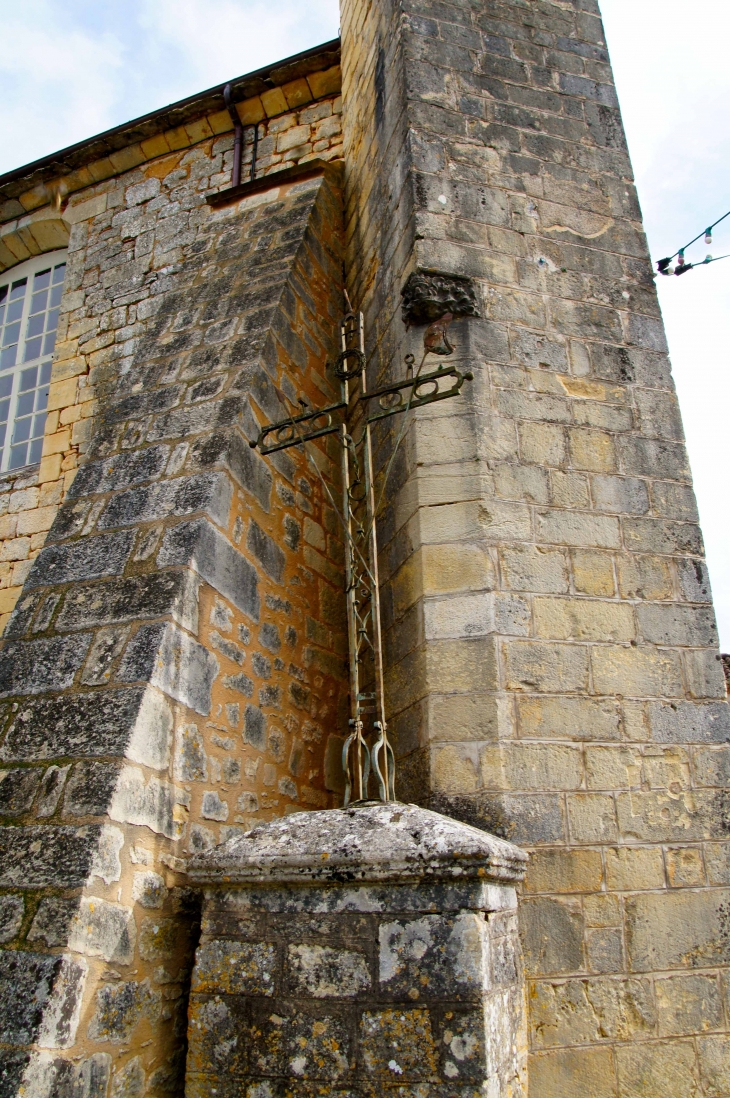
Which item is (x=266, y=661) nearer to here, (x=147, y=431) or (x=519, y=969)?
(x=147, y=431)

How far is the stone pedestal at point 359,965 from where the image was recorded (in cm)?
216

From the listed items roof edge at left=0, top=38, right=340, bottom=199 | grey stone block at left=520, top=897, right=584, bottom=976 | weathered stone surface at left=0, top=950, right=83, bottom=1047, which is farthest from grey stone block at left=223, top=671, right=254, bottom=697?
roof edge at left=0, top=38, right=340, bottom=199

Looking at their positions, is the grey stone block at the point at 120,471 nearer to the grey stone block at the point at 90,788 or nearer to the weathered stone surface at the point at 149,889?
the grey stone block at the point at 90,788

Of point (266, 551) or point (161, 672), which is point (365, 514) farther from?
point (161, 672)

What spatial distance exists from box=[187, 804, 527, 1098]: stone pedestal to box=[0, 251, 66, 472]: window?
489cm

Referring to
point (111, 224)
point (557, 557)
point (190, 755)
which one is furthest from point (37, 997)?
point (111, 224)

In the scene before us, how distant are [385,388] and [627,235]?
1.93m

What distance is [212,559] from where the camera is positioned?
322 cm

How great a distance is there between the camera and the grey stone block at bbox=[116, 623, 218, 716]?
278 centimetres

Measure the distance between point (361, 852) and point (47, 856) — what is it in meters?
0.91

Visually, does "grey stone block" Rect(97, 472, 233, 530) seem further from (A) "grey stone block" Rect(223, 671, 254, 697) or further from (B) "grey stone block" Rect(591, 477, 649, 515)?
(B) "grey stone block" Rect(591, 477, 649, 515)

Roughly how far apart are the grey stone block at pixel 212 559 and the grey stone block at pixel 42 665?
431 mm

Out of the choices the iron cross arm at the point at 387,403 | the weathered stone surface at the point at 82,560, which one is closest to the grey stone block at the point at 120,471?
the weathered stone surface at the point at 82,560

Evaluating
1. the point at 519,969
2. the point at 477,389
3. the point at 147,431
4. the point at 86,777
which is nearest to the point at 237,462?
the point at 147,431
